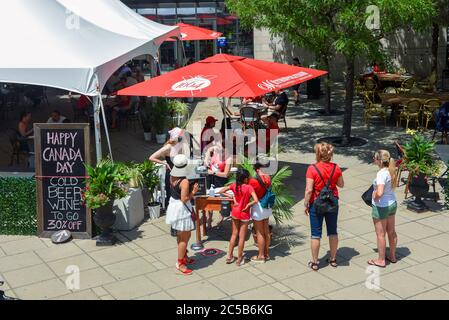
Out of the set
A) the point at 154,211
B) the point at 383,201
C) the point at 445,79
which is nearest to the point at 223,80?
the point at 154,211

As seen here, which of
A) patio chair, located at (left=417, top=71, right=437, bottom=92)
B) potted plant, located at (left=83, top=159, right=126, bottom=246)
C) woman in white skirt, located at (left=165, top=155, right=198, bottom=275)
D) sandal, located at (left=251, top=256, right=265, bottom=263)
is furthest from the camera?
patio chair, located at (left=417, top=71, right=437, bottom=92)

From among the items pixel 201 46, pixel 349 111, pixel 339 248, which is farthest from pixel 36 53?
pixel 201 46

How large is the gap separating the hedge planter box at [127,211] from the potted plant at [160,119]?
18.9 ft

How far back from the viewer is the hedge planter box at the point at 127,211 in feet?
31.9

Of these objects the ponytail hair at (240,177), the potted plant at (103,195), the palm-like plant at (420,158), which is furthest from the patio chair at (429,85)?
the potted plant at (103,195)

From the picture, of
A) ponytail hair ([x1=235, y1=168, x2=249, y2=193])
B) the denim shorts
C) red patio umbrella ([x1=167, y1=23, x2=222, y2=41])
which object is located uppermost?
red patio umbrella ([x1=167, y1=23, x2=222, y2=41])

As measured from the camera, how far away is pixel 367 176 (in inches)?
485

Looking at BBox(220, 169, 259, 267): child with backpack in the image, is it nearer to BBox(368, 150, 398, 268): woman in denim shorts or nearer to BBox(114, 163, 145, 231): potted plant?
BBox(368, 150, 398, 268): woman in denim shorts

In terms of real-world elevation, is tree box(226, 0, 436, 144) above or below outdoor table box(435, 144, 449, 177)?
above

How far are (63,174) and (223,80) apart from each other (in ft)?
9.97

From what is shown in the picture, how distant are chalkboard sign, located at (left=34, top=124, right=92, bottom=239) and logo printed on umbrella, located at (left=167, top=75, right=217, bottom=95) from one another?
6.27ft

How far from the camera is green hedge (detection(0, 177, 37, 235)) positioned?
9.65 m

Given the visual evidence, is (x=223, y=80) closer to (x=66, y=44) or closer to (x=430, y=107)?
(x=66, y=44)

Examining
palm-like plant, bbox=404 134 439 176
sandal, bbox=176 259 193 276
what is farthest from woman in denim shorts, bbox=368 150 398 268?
sandal, bbox=176 259 193 276
